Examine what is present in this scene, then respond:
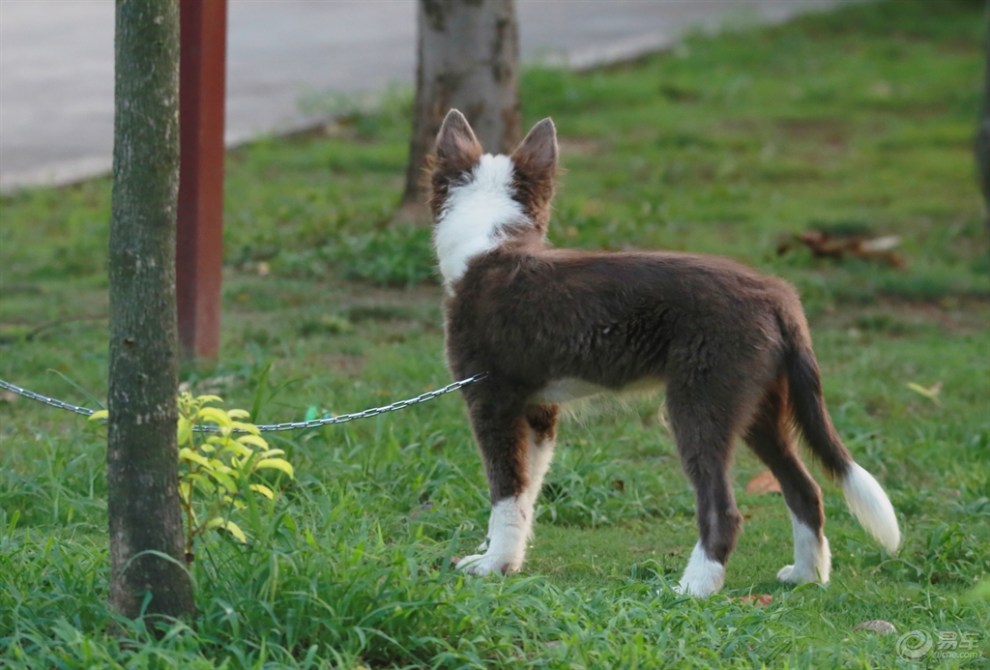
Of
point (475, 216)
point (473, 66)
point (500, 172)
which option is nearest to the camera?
point (475, 216)

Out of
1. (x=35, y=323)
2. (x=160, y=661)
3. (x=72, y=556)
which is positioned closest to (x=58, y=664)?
(x=160, y=661)

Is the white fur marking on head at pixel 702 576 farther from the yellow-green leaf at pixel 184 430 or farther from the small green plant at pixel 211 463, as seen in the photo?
the yellow-green leaf at pixel 184 430

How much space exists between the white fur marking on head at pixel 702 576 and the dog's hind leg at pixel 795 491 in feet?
1.36

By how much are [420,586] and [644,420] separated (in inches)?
119

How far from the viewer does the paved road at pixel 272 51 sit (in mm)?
12375

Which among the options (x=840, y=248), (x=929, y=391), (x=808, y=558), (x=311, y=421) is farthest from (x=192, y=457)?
(x=840, y=248)

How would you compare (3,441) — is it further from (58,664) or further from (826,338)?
(826,338)

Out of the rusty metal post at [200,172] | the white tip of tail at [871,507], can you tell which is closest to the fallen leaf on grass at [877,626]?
the white tip of tail at [871,507]

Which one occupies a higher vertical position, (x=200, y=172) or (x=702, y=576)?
(x=200, y=172)

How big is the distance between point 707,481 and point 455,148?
1552 mm

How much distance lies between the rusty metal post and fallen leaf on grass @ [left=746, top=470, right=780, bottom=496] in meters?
2.50

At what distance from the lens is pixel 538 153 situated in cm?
534

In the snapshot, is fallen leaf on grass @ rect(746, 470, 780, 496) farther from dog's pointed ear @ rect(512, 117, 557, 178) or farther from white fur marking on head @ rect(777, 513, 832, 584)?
dog's pointed ear @ rect(512, 117, 557, 178)

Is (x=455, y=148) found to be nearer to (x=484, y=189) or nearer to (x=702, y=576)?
(x=484, y=189)
